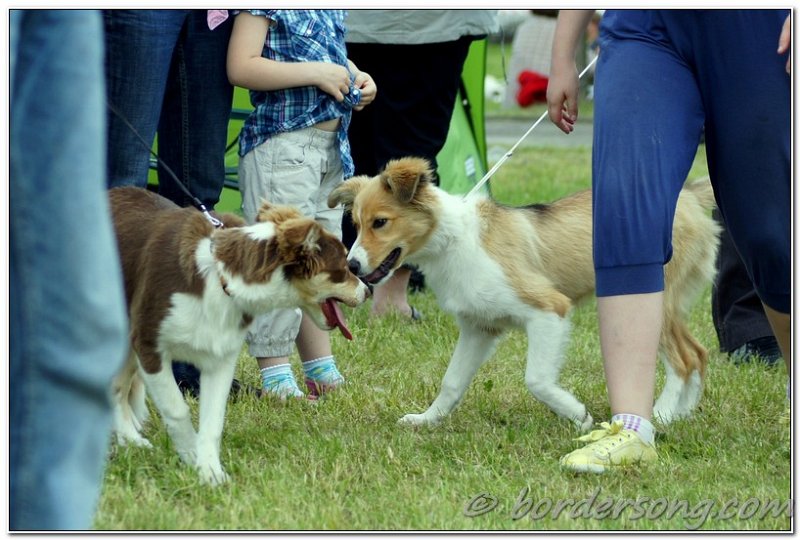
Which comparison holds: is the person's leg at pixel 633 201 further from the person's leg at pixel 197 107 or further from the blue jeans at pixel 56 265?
the blue jeans at pixel 56 265

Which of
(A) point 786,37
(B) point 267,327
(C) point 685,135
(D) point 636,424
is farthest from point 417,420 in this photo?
(A) point 786,37

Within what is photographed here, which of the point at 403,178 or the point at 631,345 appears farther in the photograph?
the point at 403,178

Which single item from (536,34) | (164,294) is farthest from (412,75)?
(536,34)

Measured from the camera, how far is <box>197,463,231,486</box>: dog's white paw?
351cm

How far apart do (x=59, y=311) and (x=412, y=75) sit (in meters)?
4.78

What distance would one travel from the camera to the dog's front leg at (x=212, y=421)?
3555 millimetres

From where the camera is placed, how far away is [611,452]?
362 cm

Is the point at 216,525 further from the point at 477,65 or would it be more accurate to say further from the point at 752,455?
the point at 477,65

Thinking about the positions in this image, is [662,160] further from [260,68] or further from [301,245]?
[260,68]

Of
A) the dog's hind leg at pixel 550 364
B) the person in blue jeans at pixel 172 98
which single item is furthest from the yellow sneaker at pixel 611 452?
the person in blue jeans at pixel 172 98

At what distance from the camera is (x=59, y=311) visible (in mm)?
1573

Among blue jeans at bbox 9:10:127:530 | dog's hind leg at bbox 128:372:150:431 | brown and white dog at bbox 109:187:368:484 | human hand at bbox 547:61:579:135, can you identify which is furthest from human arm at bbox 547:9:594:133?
blue jeans at bbox 9:10:127:530

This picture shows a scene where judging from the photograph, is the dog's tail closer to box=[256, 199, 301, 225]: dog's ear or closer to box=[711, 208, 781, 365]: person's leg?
box=[711, 208, 781, 365]: person's leg

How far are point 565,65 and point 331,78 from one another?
1.01 m
